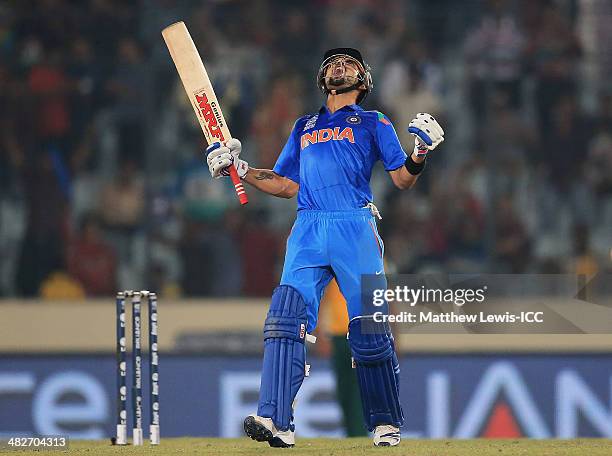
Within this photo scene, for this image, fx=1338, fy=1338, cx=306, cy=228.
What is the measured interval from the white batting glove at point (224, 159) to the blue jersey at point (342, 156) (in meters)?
0.30

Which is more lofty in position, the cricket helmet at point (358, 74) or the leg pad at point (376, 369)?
the cricket helmet at point (358, 74)

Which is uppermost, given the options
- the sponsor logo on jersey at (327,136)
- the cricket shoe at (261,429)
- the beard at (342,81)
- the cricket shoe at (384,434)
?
the beard at (342,81)

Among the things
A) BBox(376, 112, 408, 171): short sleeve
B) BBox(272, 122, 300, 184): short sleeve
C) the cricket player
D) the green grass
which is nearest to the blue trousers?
the cricket player

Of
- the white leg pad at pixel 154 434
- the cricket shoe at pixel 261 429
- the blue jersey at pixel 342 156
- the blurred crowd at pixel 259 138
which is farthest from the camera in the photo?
the blurred crowd at pixel 259 138

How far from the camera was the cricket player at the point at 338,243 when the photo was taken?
6102mm

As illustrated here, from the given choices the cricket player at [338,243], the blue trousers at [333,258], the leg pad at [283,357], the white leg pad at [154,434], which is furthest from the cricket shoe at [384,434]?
the white leg pad at [154,434]

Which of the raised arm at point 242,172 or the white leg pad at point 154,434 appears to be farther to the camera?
the white leg pad at point 154,434

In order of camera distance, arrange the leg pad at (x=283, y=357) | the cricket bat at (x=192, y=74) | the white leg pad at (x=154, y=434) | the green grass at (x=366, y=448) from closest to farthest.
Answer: the leg pad at (x=283, y=357) → the green grass at (x=366, y=448) → the cricket bat at (x=192, y=74) → the white leg pad at (x=154, y=434)

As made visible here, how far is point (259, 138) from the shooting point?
1202 centimetres

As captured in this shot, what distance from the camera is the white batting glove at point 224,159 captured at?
643 centimetres

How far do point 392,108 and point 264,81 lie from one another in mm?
1186

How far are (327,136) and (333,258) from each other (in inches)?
23.6

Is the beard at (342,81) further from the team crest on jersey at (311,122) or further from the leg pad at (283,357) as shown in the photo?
the leg pad at (283,357)

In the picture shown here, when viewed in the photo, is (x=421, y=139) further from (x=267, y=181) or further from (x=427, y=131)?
(x=267, y=181)
